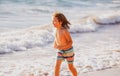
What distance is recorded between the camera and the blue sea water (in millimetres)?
14562

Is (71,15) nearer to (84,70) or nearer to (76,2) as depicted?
(76,2)

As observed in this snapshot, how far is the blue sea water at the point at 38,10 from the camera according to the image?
1456 centimetres

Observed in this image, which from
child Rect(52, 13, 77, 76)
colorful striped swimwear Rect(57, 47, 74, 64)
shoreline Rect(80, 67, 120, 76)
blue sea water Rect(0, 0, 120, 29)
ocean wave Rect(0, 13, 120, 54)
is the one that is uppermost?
child Rect(52, 13, 77, 76)

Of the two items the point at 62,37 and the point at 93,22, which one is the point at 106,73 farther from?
the point at 93,22

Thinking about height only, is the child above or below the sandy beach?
above

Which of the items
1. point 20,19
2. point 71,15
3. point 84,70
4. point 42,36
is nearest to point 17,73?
point 84,70

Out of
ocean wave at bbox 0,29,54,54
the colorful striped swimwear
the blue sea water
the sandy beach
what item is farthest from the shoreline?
the blue sea water

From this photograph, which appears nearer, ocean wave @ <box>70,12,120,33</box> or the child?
the child

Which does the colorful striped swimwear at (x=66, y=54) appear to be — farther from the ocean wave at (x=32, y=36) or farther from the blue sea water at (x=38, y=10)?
the blue sea water at (x=38, y=10)

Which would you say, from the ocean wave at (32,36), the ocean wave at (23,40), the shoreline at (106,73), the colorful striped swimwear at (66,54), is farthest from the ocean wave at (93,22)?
the colorful striped swimwear at (66,54)

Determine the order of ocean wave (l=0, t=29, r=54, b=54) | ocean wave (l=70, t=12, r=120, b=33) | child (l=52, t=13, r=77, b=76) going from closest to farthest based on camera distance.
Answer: child (l=52, t=13, r=77, b=76) → ocean wave (l=0, t=29, r=54, b=54) → ocean wave (l=70, t=12, r=120, b=33)

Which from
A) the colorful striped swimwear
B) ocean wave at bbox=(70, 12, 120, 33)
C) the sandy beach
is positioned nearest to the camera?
the colorful striped swimwear

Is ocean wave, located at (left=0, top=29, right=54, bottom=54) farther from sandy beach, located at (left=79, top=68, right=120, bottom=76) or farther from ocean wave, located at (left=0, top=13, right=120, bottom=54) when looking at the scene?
sandy beach, located at (left=79, top=68, right=120, bottom=76)

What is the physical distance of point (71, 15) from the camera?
1708 centimetres
